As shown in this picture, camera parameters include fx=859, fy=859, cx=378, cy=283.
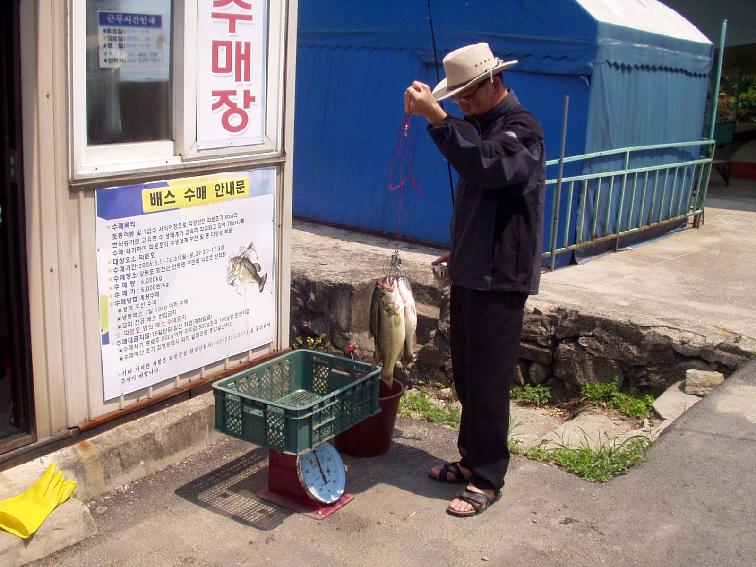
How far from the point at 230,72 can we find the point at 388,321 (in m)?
1.63

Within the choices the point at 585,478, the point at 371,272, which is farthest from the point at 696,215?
the point at 585,478

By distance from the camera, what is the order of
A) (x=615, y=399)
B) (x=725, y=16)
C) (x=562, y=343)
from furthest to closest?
(x=725, y=16), (x=562, y=343), (x=615, y=399)

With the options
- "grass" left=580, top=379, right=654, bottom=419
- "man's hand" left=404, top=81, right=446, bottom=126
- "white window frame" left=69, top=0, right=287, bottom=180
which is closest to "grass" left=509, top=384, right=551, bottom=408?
"grass" left=580, top=379, right=654, bottom=419

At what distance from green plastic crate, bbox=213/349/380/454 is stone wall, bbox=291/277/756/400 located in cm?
217

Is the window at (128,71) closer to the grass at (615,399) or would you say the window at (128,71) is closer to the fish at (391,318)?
the fish at (391,318)

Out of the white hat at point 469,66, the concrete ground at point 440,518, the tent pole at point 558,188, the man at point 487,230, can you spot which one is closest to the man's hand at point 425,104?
the man at point 487,230

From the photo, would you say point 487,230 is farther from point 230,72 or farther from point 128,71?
→ point 128,71

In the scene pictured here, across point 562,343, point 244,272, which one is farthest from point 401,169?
point 244,272

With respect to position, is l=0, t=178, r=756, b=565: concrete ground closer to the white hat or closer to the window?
the window

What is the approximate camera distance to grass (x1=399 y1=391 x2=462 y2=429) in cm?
564

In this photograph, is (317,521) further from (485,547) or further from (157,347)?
(157,347)

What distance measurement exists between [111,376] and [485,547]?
6.71 ft

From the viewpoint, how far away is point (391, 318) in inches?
176

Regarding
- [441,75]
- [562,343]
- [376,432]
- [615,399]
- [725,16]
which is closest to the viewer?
[376,432]
